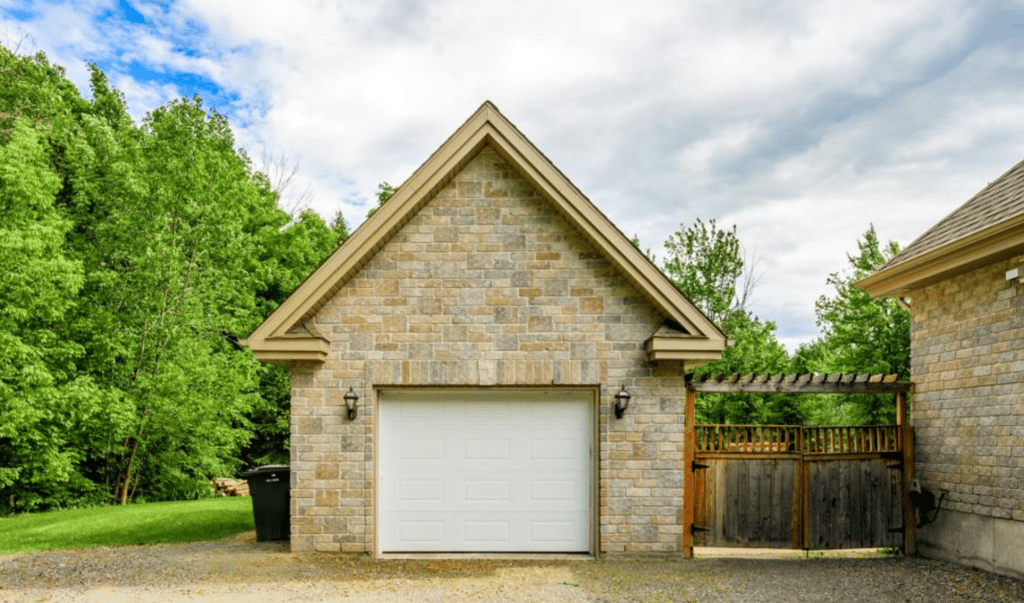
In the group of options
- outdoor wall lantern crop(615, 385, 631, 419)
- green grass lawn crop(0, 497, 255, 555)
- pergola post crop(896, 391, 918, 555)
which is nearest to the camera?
outdoor wall lantern crop(615, 385, 631, 419)

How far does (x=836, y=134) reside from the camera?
19344 mm

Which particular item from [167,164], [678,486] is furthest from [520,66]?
[167,164]

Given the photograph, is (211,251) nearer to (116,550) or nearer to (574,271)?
(116,550)

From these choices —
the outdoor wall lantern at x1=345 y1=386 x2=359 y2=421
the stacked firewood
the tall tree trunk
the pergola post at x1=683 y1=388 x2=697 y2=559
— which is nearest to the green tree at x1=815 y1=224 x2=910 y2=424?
the pergola post at x1=683 y1=388 x2=697 y2=559

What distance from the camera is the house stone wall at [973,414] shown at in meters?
8.99

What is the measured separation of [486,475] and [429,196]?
3742mm

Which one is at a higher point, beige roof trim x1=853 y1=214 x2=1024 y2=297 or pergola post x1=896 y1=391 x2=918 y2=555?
beige roof trim x1=853 y1=214 x2=1024 y2=297

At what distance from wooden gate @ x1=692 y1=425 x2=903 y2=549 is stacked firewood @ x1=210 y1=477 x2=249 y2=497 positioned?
15.6 meters

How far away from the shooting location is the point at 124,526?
13.2m

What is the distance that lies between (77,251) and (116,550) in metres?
11.9

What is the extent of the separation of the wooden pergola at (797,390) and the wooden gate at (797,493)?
119 mm

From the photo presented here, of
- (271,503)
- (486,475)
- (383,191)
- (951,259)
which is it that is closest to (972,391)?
(951,259)

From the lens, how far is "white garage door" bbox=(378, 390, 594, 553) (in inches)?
392

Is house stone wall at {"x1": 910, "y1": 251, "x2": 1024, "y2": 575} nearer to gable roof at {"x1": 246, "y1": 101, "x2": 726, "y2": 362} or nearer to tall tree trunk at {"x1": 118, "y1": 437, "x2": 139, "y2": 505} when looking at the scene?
gable roof at {"x1": 246, "y1": 101, "x2": 726, "y2": 362}
